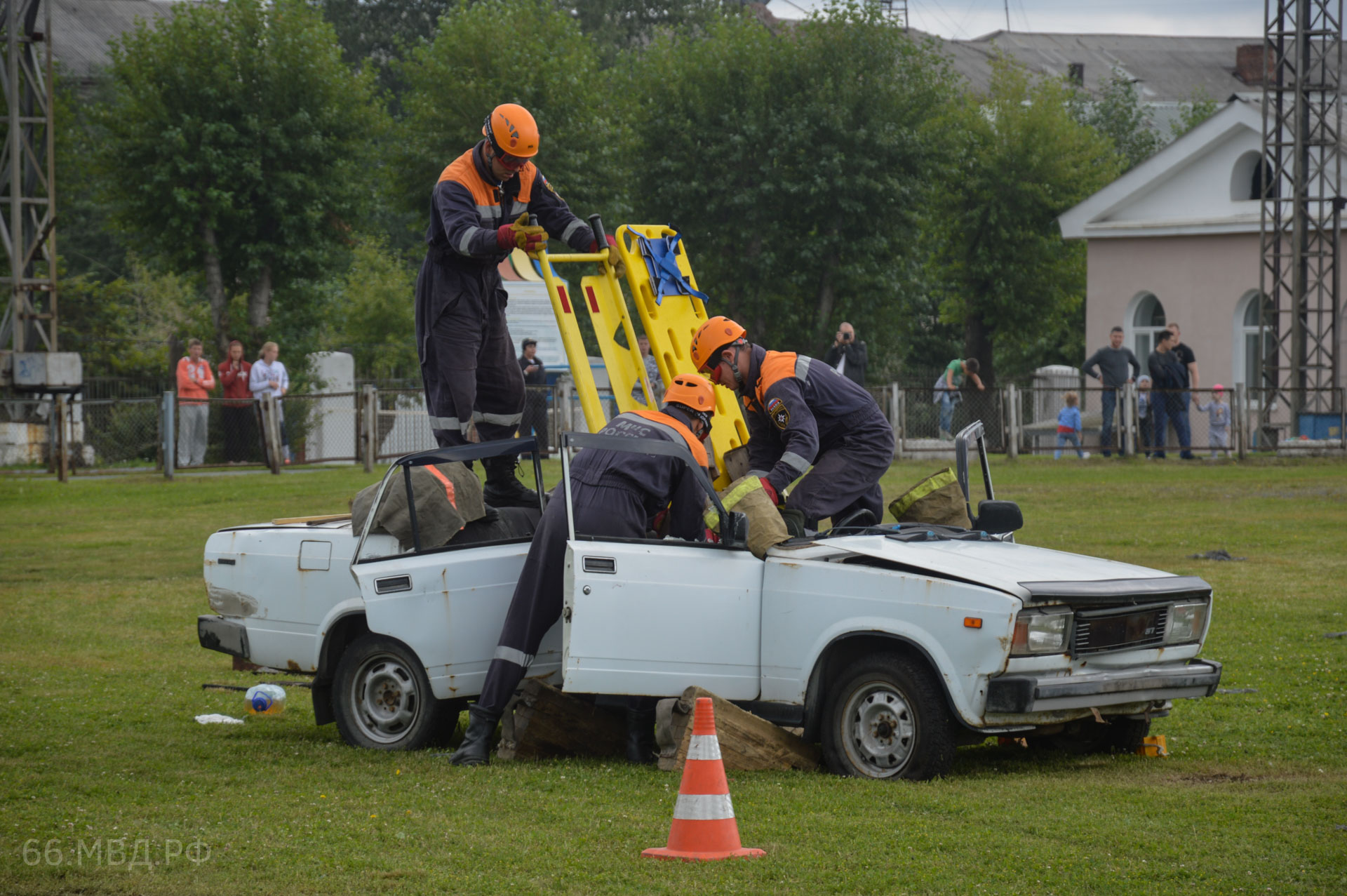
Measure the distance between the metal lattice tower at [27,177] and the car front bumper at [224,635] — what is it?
766 inches

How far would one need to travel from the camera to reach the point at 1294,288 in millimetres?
33156

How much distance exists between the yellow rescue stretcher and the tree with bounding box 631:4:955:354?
35082mm

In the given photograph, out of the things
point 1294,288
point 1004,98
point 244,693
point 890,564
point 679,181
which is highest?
point 1004,98

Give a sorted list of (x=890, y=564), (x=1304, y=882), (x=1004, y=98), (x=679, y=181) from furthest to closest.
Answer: (x=1004, y=98) < (x=679, y=181) < (x=890, y=564) < (x=1304, y=882)

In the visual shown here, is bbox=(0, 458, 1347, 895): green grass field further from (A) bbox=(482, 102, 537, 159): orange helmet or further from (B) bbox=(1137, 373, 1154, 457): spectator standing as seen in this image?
(B) bbox=(1137, 373, 1154, 457): spectator standing

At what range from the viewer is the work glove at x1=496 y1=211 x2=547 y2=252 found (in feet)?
26.8

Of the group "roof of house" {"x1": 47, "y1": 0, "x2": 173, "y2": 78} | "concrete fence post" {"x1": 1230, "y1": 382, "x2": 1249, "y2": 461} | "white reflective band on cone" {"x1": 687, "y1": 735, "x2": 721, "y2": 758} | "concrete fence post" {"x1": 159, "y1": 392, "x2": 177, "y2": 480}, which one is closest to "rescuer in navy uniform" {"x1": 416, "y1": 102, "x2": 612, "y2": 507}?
"white reflective band on cone" {"x1": 687, "y1": 735, "x2": 721, "y2": 758}

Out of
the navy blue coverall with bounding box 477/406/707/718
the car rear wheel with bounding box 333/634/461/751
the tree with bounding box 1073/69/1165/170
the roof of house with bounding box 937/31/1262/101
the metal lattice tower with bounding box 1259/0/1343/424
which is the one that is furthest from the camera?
the roof of house with bounding box 937/31/1262/101

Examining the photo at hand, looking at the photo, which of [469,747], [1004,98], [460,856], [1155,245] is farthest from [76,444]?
[1004,98]

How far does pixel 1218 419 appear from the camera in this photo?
28.0 m

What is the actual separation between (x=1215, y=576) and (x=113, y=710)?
9186 mm

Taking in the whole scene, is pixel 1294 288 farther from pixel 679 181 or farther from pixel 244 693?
pixel 244 693

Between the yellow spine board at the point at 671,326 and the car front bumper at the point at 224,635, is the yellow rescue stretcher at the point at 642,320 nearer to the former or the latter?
the yellow spine board at the point at 671,326

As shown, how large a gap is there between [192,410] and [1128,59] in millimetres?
75077
